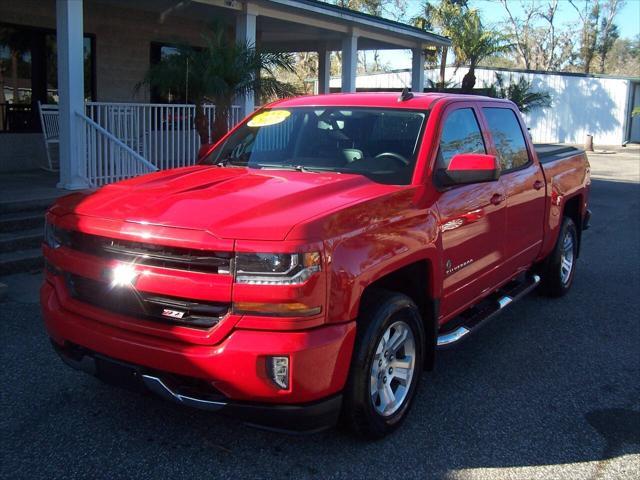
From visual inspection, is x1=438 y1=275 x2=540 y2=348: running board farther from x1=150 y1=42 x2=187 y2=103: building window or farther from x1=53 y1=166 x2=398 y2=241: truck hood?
x1=150 y1=42 x2=187 y2=103: building window

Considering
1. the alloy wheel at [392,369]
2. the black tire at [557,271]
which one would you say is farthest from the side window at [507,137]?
the alloy wheel at [392,369]

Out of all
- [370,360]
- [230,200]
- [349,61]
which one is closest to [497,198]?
[370,360]

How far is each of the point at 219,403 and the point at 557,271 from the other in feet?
14.6

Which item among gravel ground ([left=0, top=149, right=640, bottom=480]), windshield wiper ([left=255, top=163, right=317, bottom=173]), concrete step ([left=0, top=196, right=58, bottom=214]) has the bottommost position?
gravel ground ([left=0, top=149, right=640, bottom=480])

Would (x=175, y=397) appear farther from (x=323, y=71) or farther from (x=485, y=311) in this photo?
(x=323, y=71)

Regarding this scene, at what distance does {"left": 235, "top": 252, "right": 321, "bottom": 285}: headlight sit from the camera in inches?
120

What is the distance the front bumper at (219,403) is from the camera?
3.12 metres

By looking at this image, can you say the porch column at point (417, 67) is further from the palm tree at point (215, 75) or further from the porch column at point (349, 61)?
the palm tree at point (215, 75)

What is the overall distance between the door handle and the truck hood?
47.7 inches

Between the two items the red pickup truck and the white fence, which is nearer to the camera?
the red pickup truck

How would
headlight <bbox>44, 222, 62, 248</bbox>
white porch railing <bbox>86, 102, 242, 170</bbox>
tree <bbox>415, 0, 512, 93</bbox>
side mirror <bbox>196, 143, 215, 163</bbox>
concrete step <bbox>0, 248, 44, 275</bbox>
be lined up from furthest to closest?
1. tree <bbox>415, 0, 512, 93</bbox>
2. white porch railing <bbox>86, 102, 242, 170</bbox>
3. concrete step <bbox>0, 248, 44, 275</bbox>
4. side mirror <bbox>196, 143, 215, 163</bbox>
5. headlight <bbox>44, 222, 62, 248</bbox>

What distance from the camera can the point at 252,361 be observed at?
301cm

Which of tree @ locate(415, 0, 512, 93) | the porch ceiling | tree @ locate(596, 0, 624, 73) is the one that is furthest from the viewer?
tree @ locate(596, 0, 624, 73)

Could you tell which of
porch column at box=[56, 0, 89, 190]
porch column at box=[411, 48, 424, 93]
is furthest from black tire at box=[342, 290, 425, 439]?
porch column at box=[411, 48, 424, 93]
